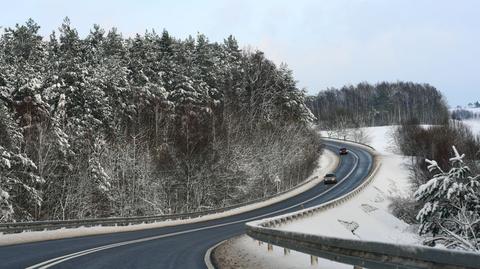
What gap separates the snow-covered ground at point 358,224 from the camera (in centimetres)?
1356

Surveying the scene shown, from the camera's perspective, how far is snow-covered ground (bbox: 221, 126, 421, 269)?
13.6 meters

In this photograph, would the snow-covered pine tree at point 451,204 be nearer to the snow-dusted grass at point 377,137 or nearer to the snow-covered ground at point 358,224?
the snow-covered ground at point 358,224

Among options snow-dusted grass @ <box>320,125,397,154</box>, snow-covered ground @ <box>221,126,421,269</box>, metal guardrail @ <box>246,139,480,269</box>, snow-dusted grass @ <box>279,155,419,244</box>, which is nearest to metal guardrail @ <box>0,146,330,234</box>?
snow-covered ground @ <box>221,126,421,269</box>

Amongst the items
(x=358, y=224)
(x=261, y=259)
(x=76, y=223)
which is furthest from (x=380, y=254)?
(x=358, y=224)

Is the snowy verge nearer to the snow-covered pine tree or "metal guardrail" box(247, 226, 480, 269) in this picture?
"metal guardrail" box(247, 226, 480, 269)

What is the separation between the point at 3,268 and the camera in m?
11.3

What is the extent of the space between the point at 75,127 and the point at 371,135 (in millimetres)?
121064

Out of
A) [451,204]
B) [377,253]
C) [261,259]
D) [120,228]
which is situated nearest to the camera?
[377,253]

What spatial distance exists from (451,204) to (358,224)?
1043 inches

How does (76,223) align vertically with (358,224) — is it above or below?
above

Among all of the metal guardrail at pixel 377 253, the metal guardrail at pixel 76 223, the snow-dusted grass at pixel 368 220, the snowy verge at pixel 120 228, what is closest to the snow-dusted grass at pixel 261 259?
the metal guardrail at pixel 377 253

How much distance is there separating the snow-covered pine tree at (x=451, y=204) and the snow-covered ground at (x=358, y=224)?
1.64 m

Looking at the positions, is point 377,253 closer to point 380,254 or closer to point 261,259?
point 380,254

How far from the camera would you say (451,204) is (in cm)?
1825
